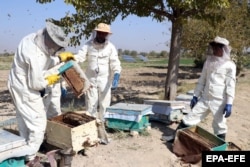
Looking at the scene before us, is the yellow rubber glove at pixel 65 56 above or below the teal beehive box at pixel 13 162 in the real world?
above

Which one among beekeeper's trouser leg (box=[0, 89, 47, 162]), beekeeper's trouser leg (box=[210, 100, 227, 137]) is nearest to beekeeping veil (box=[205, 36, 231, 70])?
beekeeper's trouser leg (box=[210, 100, 227, 137])

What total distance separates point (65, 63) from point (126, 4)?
10.3 ft

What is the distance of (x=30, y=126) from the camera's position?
445 cm

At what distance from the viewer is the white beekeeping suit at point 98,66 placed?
6070mm

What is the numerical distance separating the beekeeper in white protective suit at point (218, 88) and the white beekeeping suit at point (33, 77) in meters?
2.51

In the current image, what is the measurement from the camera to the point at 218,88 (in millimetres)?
5629

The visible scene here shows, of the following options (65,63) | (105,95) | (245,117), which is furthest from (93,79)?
(245,117)

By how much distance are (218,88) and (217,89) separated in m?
0.02

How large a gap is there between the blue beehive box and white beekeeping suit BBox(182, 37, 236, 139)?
73cm

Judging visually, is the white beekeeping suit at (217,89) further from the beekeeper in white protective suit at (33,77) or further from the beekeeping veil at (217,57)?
the beekeeper in white protective suit at (33,77)

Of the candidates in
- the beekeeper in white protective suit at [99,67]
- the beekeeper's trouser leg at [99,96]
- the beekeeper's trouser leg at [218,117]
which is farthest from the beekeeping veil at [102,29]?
the beekeeper's trouser leg at [218,117]

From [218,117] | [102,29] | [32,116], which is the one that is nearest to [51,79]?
[32,116]

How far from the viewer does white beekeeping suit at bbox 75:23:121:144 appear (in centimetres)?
607

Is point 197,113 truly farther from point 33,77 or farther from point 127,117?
point 33,77
